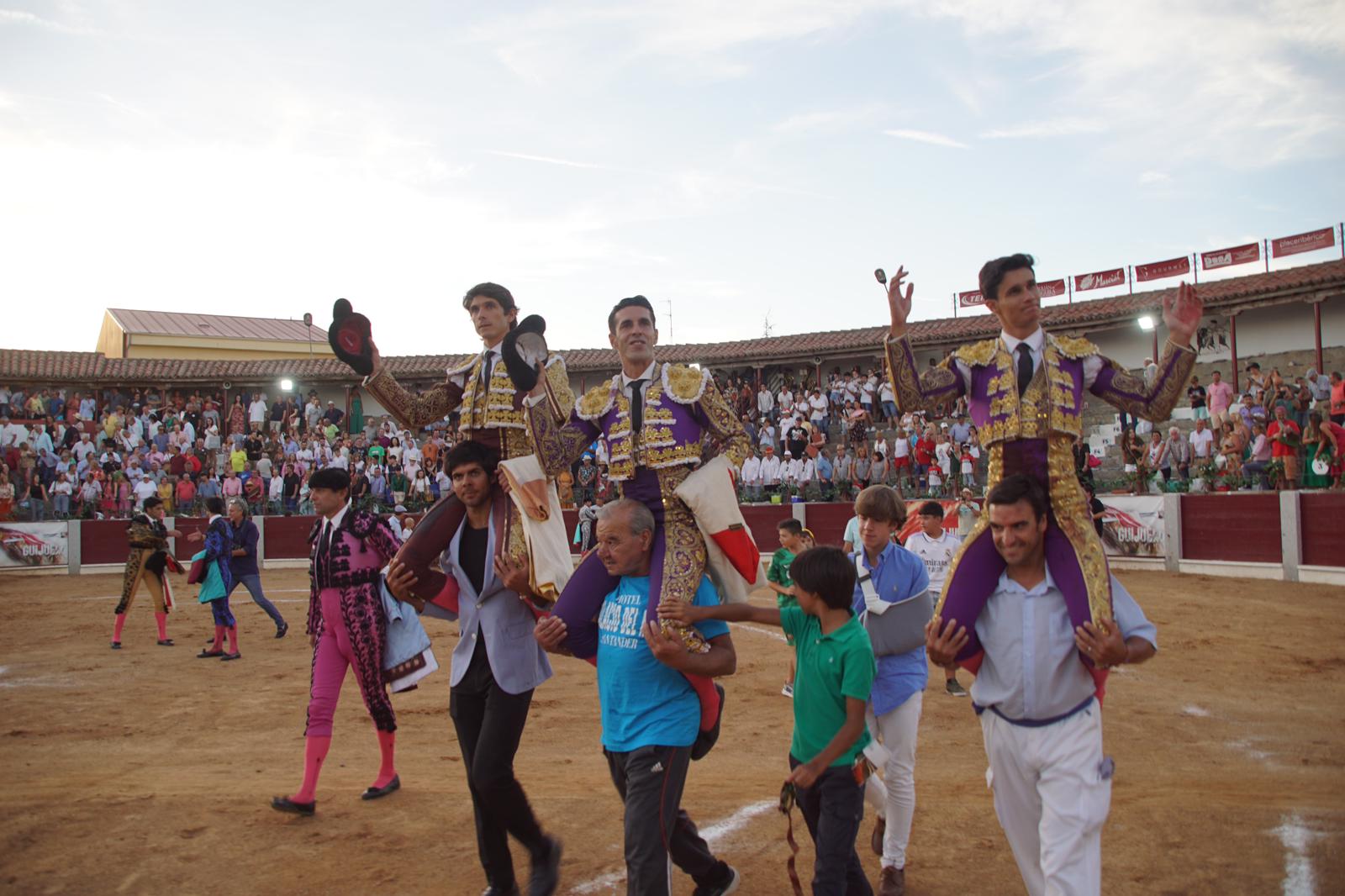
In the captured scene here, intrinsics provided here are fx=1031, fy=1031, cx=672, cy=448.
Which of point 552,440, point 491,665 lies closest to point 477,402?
point 552,440

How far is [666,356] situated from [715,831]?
22.9 meters

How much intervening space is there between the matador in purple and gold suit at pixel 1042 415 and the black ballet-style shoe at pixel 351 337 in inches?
87.6

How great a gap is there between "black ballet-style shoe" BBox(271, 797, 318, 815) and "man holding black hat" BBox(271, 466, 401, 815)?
0.17 feet

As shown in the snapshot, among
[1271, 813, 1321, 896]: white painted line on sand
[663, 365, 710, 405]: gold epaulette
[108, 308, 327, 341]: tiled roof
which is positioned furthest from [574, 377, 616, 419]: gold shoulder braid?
[108, 308, 327, 341]: tiled roof

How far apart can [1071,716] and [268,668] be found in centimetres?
874

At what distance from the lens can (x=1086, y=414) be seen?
21938 mm

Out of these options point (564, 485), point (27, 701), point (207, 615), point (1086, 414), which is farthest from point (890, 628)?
point (1086, 414)

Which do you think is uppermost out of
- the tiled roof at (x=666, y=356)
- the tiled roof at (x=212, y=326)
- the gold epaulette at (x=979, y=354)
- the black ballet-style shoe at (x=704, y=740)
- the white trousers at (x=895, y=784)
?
the tiled roof at (x=212, y=326)

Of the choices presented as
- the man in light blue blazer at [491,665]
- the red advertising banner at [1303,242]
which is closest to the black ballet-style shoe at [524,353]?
the man in light blue blazer at [491,665]

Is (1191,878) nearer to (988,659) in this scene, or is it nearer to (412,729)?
(988,659)

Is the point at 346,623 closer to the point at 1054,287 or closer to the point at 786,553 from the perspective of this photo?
the point at 786,553

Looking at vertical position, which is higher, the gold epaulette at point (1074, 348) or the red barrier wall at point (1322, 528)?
the gold epaulette at point (1074, 348)

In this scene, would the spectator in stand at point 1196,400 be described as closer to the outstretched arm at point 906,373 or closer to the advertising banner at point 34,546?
the outstretched arm at point 906,373

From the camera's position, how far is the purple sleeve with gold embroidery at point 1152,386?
3.27m
